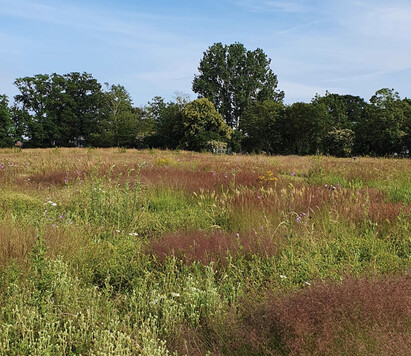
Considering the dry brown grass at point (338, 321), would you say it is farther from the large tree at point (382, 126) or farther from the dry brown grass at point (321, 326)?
the large tree at point (382, 126)

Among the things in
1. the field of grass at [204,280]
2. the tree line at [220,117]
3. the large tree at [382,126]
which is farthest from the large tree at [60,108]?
the field of grass at [204,280]

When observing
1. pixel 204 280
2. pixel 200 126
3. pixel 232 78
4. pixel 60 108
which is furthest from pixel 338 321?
pixel 60 108

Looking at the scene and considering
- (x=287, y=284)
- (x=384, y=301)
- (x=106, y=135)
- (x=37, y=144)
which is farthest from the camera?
(x=37, y=144)

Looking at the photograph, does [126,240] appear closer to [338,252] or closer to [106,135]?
[338,252]

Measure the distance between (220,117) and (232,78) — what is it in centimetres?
1358

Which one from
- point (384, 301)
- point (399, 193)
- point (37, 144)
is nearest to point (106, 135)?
point (37, 144)

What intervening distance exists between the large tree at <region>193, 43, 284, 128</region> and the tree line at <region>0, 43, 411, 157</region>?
0.14 m

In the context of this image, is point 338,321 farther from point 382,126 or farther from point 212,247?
point 382,126

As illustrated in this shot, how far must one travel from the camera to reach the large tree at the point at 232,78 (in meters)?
49.2

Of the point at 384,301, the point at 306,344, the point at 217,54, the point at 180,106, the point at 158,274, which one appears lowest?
the point at 158,274

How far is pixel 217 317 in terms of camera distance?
Result: 2.40 m

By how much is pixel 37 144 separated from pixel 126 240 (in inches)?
2121

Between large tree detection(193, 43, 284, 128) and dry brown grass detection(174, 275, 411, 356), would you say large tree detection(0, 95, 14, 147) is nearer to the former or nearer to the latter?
large tree detection(193, 43, 284, 128)

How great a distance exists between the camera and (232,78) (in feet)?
164
